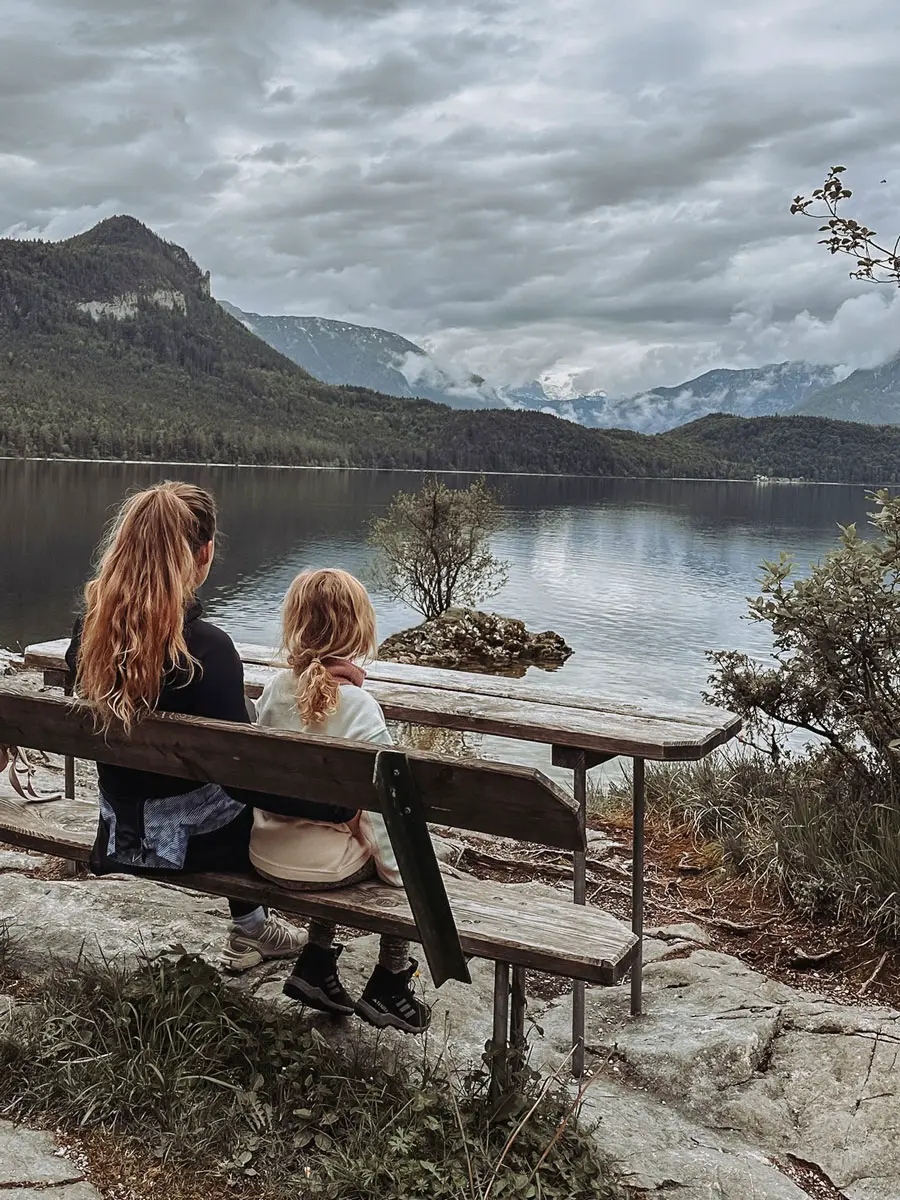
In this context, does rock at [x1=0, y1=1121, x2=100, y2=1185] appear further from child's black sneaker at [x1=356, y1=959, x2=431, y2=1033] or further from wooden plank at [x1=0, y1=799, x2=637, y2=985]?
child's black sneaker at [x1=356, y1=959, x2=431, y2=1033]

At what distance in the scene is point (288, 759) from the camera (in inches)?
114

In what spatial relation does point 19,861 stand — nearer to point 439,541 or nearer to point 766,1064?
point 766,1064

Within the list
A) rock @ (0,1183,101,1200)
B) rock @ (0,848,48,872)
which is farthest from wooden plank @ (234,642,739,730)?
rock @ (0,1183,101,1200)

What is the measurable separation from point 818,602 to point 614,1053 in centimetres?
329

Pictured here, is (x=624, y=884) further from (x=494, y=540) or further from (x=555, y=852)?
(x=494, y=540)

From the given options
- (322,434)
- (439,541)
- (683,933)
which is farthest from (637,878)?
(322,434)

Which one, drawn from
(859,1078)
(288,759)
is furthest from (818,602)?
(288,759)

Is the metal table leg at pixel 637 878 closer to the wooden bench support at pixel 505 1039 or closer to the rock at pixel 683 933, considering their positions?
the rock at pixel 683 933

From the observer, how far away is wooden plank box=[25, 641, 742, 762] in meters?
3.80

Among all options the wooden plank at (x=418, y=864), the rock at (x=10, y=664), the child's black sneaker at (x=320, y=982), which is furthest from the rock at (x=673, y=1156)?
the rock at (x=10, y=664)

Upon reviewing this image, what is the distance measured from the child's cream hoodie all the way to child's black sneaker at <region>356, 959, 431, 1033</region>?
42 centimetres

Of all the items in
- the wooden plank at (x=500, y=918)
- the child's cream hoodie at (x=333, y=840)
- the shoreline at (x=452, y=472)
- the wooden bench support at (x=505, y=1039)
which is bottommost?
the wooden bench support at (x=505, y=1039)

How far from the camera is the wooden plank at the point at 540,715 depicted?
3.80 metres

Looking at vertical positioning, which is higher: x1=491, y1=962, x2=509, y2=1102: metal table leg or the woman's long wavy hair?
the woman's long wavy hair
